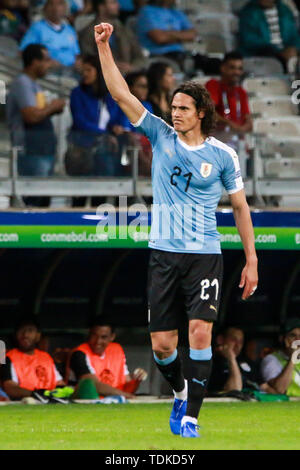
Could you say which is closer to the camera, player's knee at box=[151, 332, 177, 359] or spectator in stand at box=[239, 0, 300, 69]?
player's knee at box=[151, 332, 177, 359]

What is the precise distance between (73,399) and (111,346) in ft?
2.55

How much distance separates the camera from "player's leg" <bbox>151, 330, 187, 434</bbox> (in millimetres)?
6723

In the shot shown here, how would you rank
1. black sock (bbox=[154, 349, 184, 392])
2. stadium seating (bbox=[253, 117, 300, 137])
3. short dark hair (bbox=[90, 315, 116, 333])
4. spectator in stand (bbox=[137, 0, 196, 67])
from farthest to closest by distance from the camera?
spectator in stand (bbox=[137, 0, 196, 67]) < stadium seating (bbox=[253, 117, 300, 137]) < short dark hair (bbox=[90, 315, 116, 333]) < black sock (bbox=[154, 349, 184, 392])

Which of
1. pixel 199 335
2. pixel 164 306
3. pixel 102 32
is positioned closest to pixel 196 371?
pixel 199 335

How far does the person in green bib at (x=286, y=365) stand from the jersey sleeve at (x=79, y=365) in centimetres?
169

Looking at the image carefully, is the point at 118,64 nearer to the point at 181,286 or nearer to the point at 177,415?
the point at 181,286

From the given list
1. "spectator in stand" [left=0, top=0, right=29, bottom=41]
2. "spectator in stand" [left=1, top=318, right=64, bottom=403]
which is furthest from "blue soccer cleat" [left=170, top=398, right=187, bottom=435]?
"spectator in stand" [left=0, top=0, right=29, bottom=41]

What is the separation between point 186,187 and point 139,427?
1.75 m

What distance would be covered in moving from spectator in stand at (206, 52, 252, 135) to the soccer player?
14.9ft

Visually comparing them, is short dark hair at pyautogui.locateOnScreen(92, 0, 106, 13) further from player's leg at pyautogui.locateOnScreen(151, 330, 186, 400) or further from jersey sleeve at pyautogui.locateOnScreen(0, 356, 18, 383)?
player's leg at pyautogui.locateOnScreen(151, 330, 186, 400)

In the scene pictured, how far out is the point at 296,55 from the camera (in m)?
14.5

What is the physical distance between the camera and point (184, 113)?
6.66m
